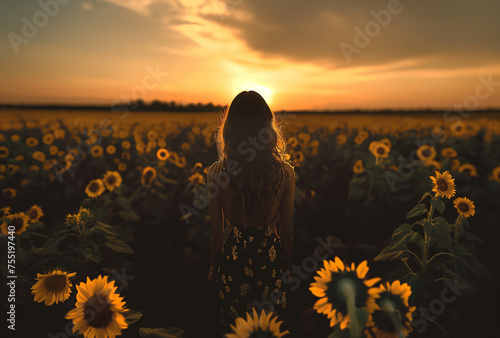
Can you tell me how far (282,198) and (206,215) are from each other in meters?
2.00

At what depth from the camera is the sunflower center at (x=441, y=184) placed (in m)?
2.51

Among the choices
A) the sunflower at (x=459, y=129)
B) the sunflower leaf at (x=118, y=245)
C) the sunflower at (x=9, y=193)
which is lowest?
the sunflower at (x=9, y=193)

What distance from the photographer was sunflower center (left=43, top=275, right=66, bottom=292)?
167 centimetres

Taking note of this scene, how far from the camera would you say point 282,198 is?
217 cm

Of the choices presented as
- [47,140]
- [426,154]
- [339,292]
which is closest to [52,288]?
[339,292]

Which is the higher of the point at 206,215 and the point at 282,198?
the point at 282,198

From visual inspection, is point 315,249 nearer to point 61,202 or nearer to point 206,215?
point 206,215

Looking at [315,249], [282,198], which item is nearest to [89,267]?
[282,198]

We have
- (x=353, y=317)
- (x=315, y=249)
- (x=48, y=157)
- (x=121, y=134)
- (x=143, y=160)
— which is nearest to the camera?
(x=353, y=317)

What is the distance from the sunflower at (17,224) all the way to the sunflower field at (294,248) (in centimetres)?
1

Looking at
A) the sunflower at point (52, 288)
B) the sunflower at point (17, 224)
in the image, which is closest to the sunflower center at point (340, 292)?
the sunflower at point (52, 288)

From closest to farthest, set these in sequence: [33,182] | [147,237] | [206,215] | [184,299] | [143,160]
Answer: [184,299] < [206,215] < [147,237] < [33,182] < [143,160]

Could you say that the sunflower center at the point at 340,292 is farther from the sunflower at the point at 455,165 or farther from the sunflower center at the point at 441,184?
the sunflower at the point at 455,165

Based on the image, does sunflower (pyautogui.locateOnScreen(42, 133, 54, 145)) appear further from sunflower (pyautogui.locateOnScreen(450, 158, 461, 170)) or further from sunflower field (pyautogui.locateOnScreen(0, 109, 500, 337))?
sunflower (pyautogui.locateOnScreen(450, 158, 461, 170))
